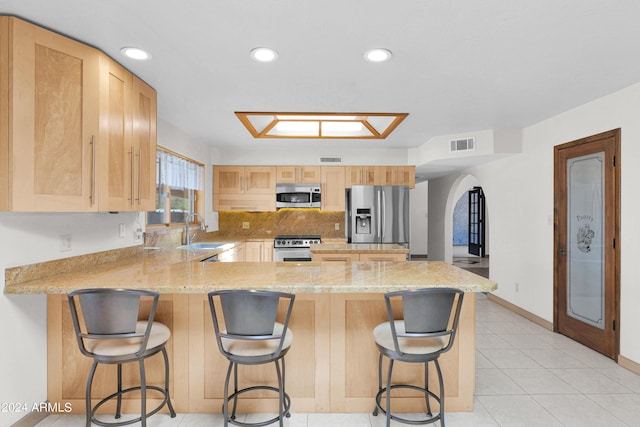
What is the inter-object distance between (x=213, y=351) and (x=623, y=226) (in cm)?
353

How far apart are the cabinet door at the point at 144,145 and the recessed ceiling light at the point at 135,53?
294 millimetres

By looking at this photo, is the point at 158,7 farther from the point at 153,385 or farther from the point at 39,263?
the point at 153,385

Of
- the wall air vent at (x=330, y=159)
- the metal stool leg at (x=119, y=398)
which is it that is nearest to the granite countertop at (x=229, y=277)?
the metal stool leg at (x=119, y=398)

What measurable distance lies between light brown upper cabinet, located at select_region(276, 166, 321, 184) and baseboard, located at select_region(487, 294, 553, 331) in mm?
3225

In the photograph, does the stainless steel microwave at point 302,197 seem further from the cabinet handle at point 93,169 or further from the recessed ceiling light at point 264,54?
the cabinet handle at point 93,169

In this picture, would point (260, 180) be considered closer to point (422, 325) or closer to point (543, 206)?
point (543, 206)

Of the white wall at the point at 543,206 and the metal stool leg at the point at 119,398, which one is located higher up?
the white wall at the point at 543,206

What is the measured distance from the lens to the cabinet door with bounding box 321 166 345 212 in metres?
5.63

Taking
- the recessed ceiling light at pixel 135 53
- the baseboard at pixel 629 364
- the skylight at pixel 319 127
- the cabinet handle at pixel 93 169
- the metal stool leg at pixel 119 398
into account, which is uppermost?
the skylight at pixel 319 127

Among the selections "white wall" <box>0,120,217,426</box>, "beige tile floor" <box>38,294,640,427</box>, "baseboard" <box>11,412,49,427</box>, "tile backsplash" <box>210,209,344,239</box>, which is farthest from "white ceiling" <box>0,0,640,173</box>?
"tile backsplash" <box>210,209,344,239</box>

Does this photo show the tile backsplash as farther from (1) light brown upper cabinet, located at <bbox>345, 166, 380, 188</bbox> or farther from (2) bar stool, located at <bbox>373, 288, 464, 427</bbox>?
(2) bar stool, located at <bbox>373, 288, 464, 427</bbox>

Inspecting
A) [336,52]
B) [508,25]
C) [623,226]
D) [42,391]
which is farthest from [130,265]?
[623,226]

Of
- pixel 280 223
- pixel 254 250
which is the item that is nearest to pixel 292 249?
pixel 254 250

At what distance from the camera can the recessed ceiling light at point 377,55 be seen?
2295 mm
